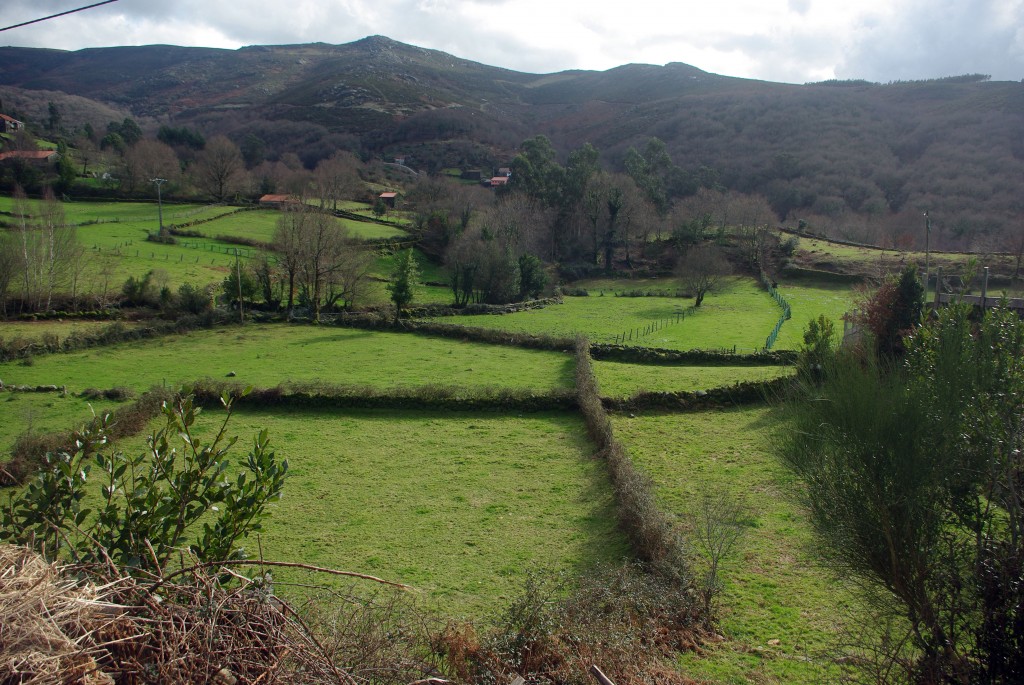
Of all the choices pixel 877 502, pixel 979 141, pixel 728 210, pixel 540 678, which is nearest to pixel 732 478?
pixel 877 502

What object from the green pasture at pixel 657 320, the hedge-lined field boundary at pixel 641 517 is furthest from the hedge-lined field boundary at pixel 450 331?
the hedge-lined field boundary at pixel 641 517

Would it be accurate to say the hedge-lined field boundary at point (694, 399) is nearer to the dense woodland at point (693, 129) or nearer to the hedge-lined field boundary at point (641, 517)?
the hedge-lined field boundary at point (641, 517)

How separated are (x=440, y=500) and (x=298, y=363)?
54.5 ft

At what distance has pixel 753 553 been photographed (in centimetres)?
1460

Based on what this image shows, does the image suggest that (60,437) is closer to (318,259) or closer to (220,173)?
(318,259)

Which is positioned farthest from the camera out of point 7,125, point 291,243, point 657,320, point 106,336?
point 7,125

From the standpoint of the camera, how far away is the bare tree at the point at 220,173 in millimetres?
78812

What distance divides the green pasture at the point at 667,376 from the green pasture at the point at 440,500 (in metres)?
3.60

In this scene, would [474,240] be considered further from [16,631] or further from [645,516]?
[16,631]

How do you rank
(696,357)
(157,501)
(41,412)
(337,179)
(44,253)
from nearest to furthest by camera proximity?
1. (157,501)
2. (41,412)
3. (696,357)
4. (44,253)
5. (337,179)

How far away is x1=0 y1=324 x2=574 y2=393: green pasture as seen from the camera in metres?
28.3

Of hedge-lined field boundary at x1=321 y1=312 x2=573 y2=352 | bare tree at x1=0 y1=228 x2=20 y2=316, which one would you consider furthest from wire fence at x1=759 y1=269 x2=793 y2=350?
bare tree at x1=0 y1=228 x2=20 y2=316

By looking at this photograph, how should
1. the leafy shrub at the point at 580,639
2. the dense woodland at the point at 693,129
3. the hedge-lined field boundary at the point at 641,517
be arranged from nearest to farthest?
the leafy shrub at the point at 580,639 → the hedge-lined field boundary at the point at 641,517 → the dense woodland at the point at 693,129

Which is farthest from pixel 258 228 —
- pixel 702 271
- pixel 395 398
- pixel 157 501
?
pixel 157 501
